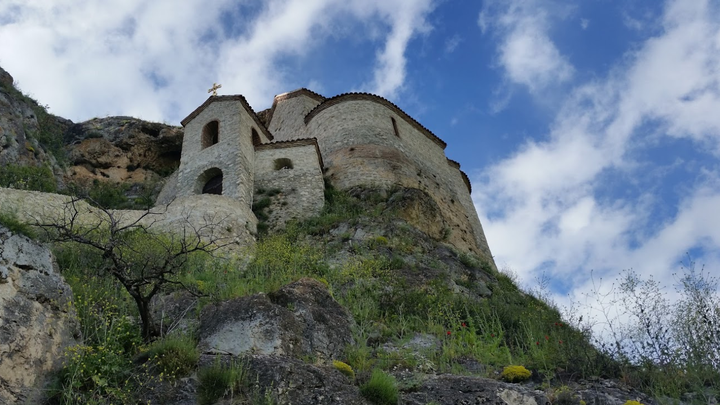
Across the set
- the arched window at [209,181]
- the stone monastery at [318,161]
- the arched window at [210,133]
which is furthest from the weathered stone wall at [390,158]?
the arched window at [210,133]

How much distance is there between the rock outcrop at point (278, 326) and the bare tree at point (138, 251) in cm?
74

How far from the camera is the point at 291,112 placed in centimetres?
2772

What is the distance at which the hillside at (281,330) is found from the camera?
6.23 meters

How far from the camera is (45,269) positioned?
23.5 feet

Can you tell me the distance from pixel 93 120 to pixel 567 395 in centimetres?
2672

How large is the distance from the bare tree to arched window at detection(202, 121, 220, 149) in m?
5.70

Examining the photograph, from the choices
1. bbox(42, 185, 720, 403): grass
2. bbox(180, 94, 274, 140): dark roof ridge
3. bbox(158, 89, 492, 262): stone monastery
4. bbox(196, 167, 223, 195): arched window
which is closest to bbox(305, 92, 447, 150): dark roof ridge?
bbox(158, 89, 492, 262): stone monastery

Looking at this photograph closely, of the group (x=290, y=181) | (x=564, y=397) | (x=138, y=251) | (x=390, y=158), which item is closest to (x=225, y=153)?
(x=290, y=181)

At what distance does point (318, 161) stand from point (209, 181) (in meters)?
3.65

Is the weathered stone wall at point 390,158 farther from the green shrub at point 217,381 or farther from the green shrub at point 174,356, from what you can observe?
the green shrub at point 217,381

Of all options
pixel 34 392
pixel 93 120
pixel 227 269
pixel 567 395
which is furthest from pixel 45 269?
pixel 93 120

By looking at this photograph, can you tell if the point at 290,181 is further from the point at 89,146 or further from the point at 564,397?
the point at 564,397

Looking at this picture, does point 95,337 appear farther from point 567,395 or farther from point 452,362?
point 567,395

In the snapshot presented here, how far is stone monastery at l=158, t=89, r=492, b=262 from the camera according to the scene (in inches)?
727
